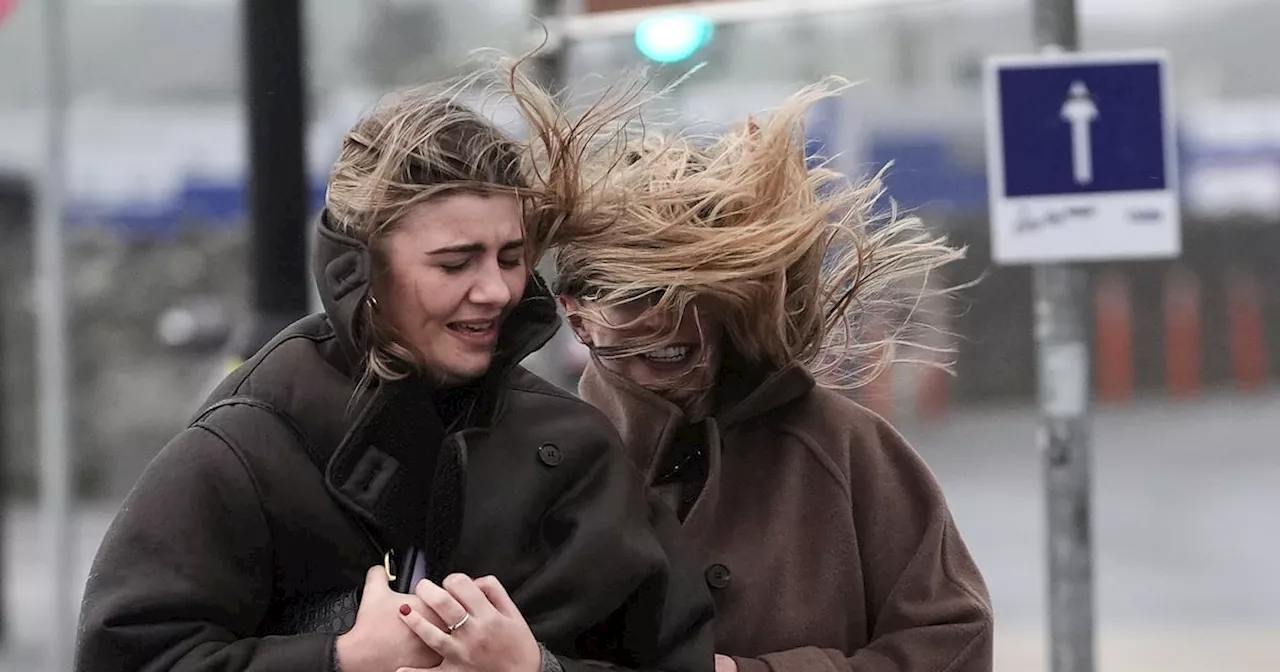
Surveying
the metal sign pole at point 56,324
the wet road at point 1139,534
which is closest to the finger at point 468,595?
the metal sign pole at point 56,324

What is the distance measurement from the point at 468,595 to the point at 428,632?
5cm

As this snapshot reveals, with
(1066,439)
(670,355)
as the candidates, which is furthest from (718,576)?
(1066,439)

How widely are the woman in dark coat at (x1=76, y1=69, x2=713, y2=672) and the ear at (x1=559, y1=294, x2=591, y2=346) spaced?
248mm

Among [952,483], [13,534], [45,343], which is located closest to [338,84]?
[13,534]

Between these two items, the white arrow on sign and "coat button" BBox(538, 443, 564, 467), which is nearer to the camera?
"coat button" BBox(538, 443, 564, 467)

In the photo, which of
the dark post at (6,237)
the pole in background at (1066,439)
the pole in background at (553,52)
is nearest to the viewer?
the pole in background at (1066,439)

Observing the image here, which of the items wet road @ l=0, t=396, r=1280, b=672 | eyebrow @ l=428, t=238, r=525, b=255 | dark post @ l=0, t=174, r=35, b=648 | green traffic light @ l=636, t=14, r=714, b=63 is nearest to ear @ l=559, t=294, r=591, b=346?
eyebrow @ l=428, t=238, r=525, b=255

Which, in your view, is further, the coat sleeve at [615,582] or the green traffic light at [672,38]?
the green traffic light at [672,38]

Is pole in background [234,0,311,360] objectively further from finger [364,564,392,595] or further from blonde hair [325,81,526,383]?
finger [364,564,392,595]

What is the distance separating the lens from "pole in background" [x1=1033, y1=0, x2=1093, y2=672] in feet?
15.4

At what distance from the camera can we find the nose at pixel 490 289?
198cm

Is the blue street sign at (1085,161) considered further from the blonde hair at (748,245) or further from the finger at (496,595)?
the finger at (496,595)

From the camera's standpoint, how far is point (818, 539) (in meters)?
2.32

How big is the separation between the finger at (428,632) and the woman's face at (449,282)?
0.27 metres
